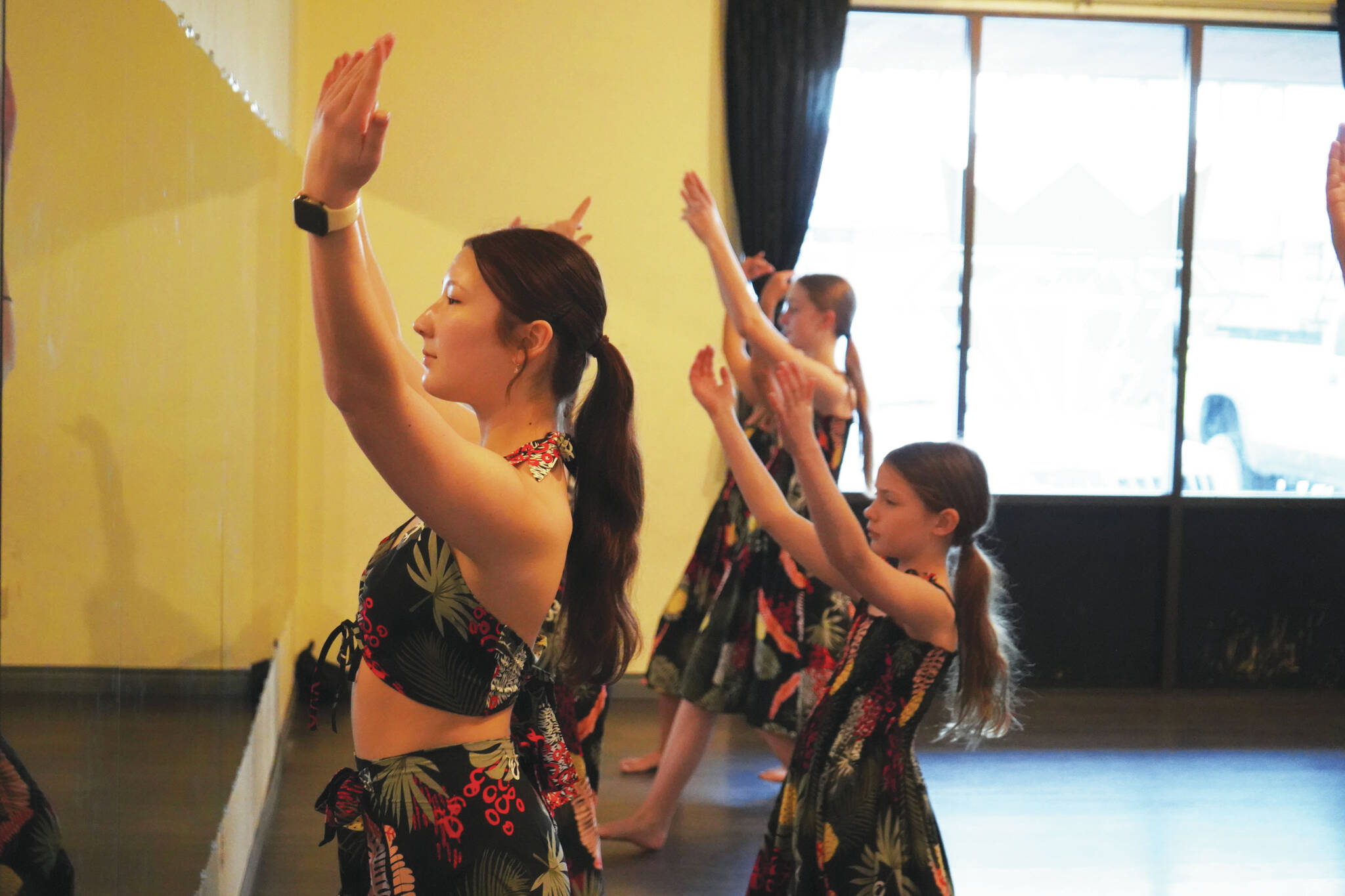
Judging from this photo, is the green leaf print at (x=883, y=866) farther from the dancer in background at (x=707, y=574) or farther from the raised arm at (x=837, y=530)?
the dancer in background at (x=707, y=574)

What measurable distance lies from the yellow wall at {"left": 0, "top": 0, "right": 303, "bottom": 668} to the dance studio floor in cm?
131

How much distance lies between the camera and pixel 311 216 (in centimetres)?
92

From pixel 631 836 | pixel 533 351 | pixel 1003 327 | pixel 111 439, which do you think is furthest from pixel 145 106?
pixel 1003 327

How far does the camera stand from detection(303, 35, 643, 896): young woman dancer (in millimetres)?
1121

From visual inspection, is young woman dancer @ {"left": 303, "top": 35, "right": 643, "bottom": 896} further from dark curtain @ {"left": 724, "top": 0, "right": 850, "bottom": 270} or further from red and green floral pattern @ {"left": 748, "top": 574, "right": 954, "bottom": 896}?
dark curtain @ {"left": 724, "top": 0, "right": 850, "bottom": 270}

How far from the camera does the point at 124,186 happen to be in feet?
4.55

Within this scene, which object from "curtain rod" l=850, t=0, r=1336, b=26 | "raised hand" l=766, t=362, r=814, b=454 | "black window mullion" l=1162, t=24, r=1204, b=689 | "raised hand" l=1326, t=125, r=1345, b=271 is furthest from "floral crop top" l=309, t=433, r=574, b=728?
"black window mullion" l=1162, t=24, r=1204, b=689

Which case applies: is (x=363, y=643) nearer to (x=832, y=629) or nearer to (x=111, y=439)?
(x=111, y=439)

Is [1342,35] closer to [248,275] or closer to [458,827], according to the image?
[248,275]

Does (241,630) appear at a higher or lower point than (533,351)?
lower

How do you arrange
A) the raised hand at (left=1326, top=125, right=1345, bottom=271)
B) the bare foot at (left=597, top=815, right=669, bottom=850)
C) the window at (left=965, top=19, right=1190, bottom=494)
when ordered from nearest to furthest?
the raised hand at (left=1326, top=125, right=1345, bottom=271)
the bare foot at (left=597, top=815, right=669, bottom=850)
the window at (left=965, top=19, right=1190, bottom=494)

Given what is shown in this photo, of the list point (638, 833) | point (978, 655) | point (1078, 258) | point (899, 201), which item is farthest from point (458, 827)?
point (1078, 258)

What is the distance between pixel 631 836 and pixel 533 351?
227 centimetres

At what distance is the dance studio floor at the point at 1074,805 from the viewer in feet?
10.6
